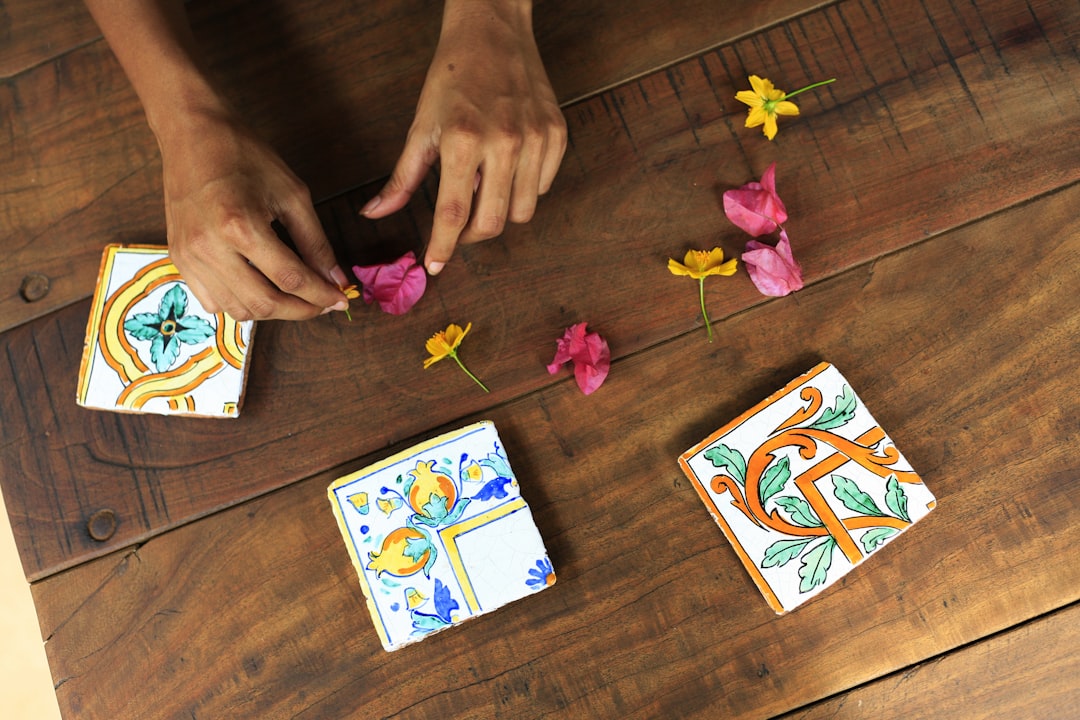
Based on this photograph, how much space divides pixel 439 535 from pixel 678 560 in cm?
23

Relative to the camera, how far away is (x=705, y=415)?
76cm

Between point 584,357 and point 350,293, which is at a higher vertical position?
point 350,293

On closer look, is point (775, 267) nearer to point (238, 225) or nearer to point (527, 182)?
point (527, 182)

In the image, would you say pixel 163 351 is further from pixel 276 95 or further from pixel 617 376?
pixel 617 376

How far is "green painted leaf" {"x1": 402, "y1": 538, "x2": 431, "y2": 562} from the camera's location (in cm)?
72

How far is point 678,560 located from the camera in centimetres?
74

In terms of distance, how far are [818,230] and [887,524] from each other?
0.29 meters

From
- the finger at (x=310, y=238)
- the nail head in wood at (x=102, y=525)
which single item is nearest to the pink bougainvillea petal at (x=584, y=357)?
the finger at (x=310, y=238)

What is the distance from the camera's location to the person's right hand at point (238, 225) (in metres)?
0.67

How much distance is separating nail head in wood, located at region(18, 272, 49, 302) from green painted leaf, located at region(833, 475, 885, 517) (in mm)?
817

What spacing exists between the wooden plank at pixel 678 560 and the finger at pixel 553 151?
0.64 ft

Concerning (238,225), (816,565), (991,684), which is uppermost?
(238,225)

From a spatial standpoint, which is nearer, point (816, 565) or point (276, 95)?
point (816, 565)

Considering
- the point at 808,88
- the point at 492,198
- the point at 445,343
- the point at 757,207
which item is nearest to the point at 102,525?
the point at 445,343
